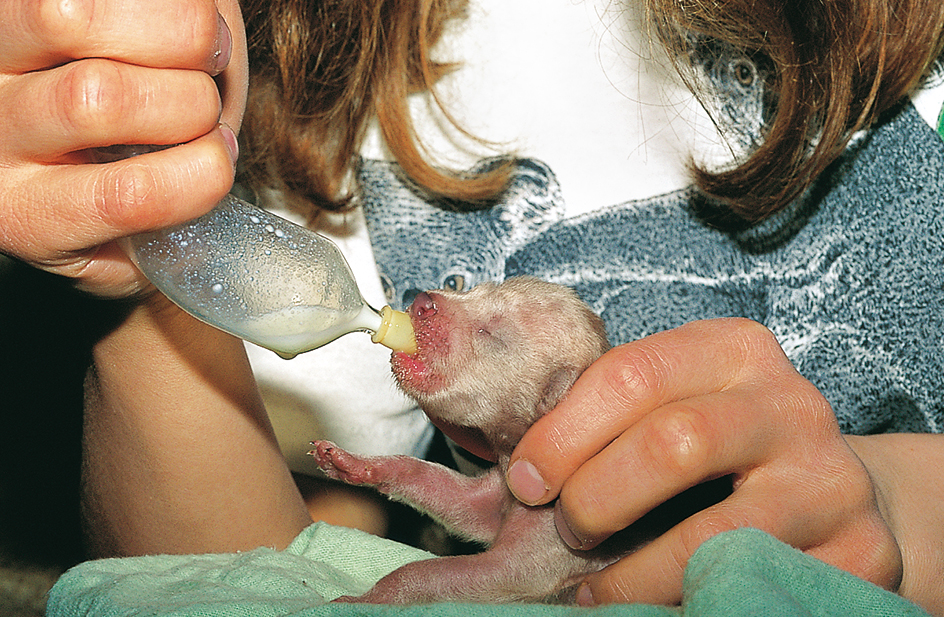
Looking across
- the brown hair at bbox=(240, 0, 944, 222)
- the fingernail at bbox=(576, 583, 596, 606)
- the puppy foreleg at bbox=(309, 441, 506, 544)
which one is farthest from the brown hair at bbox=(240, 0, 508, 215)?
the fingernail at bbox=(576, 583, 596, 606)

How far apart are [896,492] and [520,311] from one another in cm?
63

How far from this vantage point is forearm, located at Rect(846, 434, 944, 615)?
3.62ft

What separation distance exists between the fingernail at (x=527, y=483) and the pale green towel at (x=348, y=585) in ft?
0.65

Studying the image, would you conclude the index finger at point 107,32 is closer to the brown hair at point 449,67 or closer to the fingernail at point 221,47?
the fingernail at point 221,47

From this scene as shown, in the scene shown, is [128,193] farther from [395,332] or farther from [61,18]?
[395,332]

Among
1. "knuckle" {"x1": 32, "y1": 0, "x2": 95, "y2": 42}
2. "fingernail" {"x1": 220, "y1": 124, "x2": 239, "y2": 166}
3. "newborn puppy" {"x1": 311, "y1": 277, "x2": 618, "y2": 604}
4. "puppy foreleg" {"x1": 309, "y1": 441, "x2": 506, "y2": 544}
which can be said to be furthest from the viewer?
"puppy foreleg" {"x1": 309, "y1": 441, "x2": 506, "y2": 544}

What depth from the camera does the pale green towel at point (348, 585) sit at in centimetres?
65

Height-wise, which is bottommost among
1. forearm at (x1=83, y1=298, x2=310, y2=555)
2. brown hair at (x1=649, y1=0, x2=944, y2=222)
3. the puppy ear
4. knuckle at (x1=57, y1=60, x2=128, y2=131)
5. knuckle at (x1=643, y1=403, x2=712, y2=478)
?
forearm at (x1=83, y1=298, x2=310, y2=555)

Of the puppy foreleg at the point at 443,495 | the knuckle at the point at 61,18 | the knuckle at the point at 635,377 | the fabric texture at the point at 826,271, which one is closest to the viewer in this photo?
the knuckle at the point at 61,18

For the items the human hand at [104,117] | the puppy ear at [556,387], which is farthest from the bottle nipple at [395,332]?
the human hand at [104,117]

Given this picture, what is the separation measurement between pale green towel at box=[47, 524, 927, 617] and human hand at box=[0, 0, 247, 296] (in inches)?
15.1

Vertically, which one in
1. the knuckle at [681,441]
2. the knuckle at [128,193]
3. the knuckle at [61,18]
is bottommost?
the knuckle at [681,441]

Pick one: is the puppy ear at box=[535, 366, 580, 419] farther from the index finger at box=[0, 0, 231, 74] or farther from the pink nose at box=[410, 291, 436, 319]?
the index finger at box=[0, 0, 231, 74]

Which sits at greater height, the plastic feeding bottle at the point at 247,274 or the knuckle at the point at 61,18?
the knuckle at the point at 61,18
